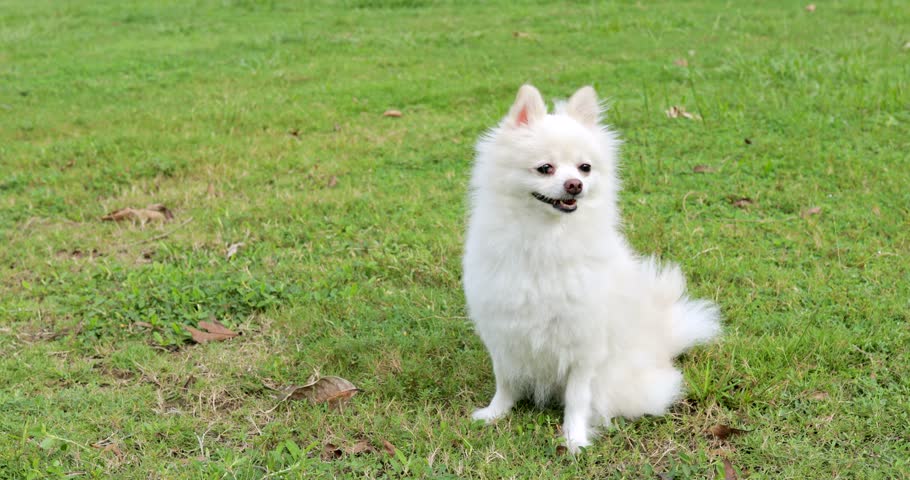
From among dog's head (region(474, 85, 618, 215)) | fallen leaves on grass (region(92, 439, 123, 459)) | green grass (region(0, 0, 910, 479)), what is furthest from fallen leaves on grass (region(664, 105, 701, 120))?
fallen leaves on grass (region(92, 439, 123, 459))

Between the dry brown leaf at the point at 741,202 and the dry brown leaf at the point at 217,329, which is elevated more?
the dry brown leaf at the point at 741,202

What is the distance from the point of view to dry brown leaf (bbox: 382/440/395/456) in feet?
10.1

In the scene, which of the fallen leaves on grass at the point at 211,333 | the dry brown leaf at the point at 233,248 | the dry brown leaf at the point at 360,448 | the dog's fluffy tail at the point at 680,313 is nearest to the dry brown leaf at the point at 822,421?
the dog's fluffy tail at the point at 680,313

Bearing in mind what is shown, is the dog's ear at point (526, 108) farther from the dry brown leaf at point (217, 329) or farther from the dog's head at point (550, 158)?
the dry brown leaf at point (217, 329)

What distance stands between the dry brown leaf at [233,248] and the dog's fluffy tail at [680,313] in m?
2.38

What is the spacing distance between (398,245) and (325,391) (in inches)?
58.3

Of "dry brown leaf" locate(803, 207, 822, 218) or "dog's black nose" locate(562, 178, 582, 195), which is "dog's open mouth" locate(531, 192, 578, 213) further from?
"dry brown leaf" locate(803, 207, 822, 218)

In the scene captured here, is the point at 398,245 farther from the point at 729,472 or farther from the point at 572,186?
the point at 729,472

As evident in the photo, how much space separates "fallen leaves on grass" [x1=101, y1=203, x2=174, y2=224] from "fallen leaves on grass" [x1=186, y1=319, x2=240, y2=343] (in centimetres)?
157

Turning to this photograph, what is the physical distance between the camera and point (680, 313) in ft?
11.8

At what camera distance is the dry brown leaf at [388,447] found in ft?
10.1

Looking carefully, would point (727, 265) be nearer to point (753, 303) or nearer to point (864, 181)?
point (753, 303)

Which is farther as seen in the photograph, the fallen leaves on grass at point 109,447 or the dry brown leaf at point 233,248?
the dry brown leaf at point 233,248

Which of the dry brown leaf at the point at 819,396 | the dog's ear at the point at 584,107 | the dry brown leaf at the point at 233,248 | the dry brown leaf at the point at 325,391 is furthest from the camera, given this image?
A: the dry brown leaf at the point at 233,248
